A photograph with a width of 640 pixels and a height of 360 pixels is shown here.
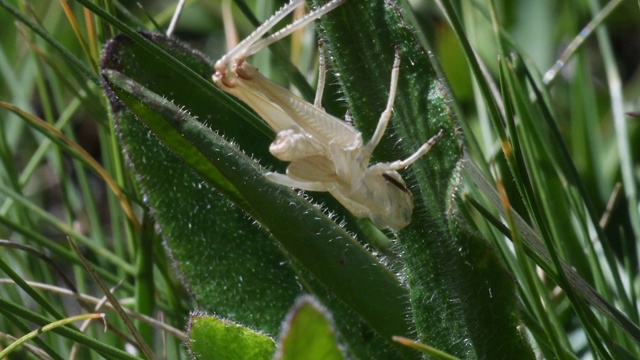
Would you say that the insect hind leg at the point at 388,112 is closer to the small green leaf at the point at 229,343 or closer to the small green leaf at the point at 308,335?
the small green leaf at the point at 229,343

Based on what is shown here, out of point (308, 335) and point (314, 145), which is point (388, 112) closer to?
point (314, 145)

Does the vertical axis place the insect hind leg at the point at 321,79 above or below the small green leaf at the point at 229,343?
above

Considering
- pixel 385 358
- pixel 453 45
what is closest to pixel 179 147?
pixel 385 358

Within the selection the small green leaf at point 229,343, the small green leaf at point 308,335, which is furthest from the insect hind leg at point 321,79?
the small green leaf at point 308,335

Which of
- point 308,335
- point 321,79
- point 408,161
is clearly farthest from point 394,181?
point 308,335

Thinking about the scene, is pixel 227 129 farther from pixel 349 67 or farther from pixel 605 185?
pixel 605 185
